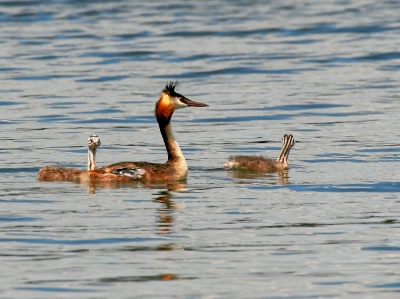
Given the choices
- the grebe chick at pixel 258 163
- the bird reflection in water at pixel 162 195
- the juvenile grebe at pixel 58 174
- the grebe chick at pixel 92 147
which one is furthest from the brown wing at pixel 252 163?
the juvenile grebe at pixel 58 174

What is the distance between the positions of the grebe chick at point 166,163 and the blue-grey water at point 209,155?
0.67 ft

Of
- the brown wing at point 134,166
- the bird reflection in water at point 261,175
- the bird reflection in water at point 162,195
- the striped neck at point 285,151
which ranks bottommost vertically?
the bird reflection in water at point 162,195

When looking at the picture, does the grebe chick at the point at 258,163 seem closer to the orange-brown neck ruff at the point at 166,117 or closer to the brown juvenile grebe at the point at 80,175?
the orange-brown neck ruff at the point at 166,117

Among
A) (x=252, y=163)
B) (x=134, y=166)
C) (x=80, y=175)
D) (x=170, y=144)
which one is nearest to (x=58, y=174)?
(x=80, y=175)

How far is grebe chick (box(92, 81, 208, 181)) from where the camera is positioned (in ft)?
47.7

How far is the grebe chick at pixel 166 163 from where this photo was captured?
47.7 feet

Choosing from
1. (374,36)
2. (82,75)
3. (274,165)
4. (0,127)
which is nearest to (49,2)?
(374,36)

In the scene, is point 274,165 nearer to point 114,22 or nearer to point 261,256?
point 261,256

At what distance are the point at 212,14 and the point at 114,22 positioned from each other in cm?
370

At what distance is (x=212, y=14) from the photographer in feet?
134

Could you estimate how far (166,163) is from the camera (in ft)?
49.2

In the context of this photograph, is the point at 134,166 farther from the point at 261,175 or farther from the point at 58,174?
the point at 261,175

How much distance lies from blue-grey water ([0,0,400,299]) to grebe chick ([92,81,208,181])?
0.67 feet

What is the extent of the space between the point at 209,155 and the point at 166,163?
2.00 m
